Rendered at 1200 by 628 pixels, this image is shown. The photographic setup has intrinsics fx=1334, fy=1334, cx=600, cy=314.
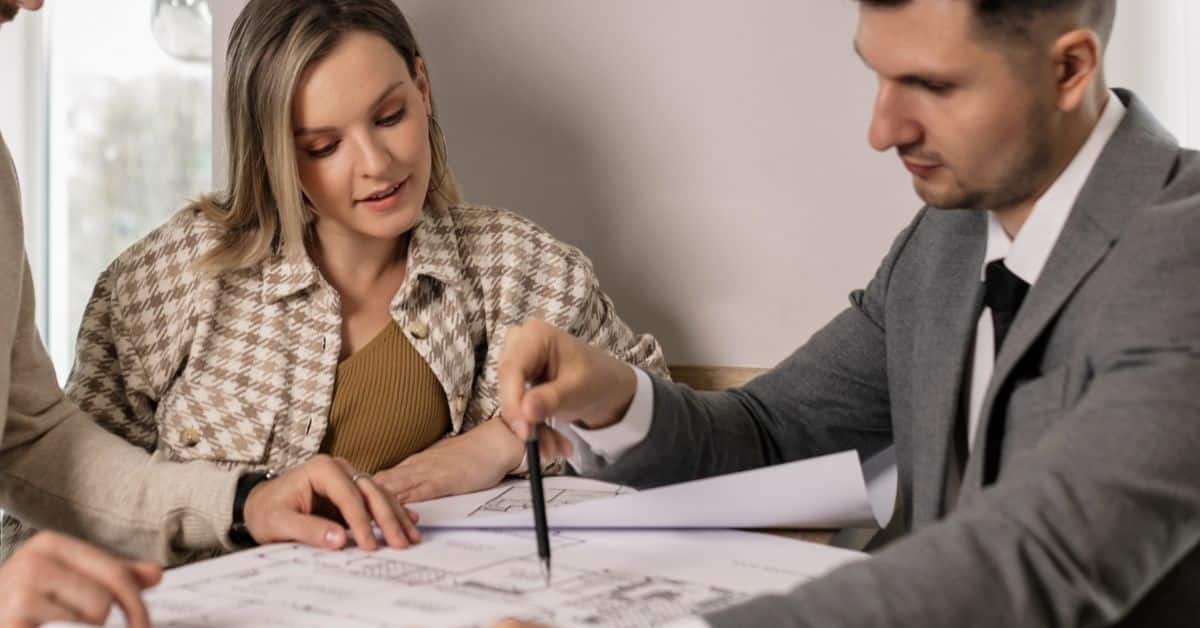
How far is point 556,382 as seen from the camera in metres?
1.26

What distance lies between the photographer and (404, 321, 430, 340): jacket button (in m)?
1.73

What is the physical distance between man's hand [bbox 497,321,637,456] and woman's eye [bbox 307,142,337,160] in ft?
1.84

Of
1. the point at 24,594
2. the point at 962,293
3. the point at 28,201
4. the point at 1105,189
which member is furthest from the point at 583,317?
the point at 28,201

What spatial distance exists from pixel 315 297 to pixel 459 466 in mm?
318

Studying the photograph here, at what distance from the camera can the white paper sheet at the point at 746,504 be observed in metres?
1.26

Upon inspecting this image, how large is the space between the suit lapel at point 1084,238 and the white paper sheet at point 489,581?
0.16 m

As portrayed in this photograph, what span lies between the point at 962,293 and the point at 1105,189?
Result: 20 centimetres

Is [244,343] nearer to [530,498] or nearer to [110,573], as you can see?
[530,498]

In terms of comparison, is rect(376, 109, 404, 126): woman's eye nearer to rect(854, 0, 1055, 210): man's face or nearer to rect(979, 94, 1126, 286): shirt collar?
rect(854, 0, 1055, 210): man's face

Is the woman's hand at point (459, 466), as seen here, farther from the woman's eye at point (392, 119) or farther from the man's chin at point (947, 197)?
the man's chin at point (947, 197)

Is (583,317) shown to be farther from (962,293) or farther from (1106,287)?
(1106,287)

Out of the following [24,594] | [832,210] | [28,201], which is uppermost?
[832,210]

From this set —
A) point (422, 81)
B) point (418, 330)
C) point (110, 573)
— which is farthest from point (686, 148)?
point (110, 573)

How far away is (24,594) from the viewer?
38.1 inches
